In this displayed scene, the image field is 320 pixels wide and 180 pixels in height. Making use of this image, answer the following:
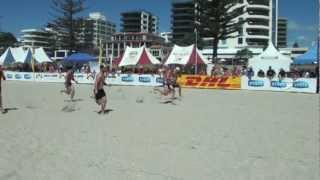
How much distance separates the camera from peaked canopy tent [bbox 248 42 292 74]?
36.9 meters

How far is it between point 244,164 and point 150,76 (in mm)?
27400

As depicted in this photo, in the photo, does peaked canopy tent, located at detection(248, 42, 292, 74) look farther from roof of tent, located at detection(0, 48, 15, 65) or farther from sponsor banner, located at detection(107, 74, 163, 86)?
roof of tent, located at detection(0, 48, 15, 65)

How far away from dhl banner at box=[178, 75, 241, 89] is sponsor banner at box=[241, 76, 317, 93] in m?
0.51

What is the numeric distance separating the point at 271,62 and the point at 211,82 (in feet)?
22.4

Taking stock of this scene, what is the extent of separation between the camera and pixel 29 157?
8.44 metres

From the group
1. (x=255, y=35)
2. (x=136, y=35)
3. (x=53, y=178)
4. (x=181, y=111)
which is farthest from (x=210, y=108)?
(x=136, y=35)

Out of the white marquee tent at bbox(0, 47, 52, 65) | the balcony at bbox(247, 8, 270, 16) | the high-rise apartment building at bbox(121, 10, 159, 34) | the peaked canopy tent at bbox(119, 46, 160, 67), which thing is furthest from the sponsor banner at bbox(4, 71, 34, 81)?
the high-rise apartment building at bbox(121, 10, 159, 34)

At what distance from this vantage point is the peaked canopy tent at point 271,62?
36875mm

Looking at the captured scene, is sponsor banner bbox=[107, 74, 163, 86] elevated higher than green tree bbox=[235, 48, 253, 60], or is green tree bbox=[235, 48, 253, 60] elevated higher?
green tree bbox=[235, 48, 253, 60]

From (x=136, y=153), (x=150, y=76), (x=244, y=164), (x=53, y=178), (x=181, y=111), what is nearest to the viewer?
(x=53, y=178)

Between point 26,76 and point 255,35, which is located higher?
point 255,35

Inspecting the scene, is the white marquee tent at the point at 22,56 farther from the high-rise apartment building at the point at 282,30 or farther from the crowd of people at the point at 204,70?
the high-rise apartment building at the point at 282,30

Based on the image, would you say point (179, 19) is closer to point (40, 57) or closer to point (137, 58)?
point (40, 57)

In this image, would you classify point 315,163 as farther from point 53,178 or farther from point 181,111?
point 181,111
